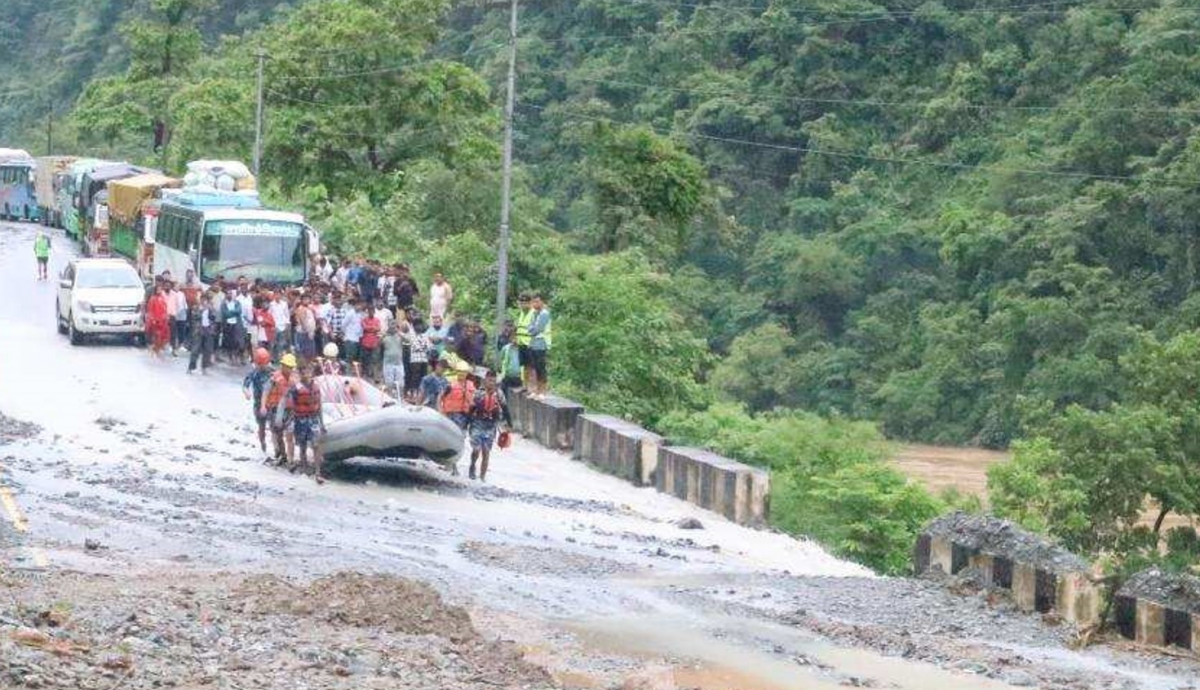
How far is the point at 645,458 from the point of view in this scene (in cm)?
3102

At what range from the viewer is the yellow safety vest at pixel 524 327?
3281cm

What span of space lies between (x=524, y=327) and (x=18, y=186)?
54209 mm

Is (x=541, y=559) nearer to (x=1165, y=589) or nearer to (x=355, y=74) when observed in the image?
(x=1165, y=589)

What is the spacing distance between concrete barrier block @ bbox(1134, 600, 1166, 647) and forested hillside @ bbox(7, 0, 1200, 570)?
10.7 meters

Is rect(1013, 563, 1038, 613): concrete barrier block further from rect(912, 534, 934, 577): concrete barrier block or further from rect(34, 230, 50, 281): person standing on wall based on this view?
rect(34, 230, 50, 281): person standing on wall

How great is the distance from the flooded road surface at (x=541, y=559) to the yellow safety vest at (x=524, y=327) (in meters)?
1.70

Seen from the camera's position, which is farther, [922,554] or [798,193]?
[798,193]

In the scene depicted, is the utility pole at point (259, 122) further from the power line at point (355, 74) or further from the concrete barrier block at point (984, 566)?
the concrete barrier block at point (984, 566)

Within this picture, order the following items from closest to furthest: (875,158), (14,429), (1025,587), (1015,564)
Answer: (1025,587), (1015,564), (14,429), (875,158)

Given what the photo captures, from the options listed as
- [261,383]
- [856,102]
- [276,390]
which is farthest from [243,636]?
[856,102]

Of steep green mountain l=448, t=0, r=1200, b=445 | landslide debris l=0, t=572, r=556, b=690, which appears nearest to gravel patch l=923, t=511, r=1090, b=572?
landslide debris l=0, t=572, r=556, b=690

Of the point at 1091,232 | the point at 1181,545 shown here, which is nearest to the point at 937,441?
→ the point at 1091,232

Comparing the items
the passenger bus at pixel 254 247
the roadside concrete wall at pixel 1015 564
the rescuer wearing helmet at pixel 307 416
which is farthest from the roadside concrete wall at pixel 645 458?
the passenger bus at pixel 254 247

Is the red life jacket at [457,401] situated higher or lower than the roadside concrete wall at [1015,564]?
higher
